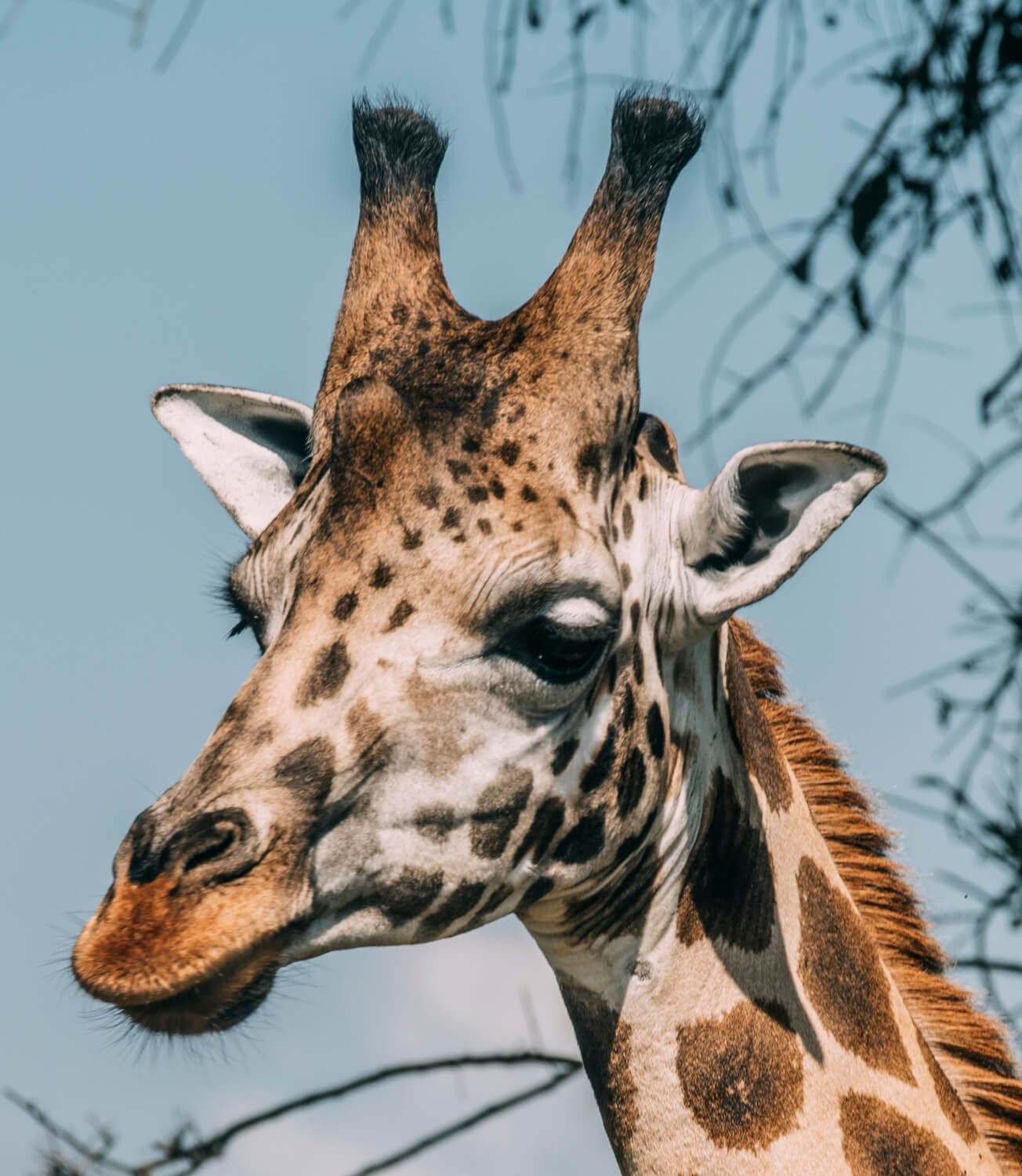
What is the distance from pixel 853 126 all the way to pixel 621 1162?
11.5ft

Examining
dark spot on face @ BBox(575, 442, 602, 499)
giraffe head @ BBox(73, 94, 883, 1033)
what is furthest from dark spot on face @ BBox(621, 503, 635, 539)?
dark spot on face @ BBox(575, 442, 602, 499)

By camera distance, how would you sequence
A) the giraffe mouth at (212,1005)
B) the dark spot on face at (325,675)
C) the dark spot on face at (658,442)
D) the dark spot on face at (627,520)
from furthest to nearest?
1. the dark spot on face at (658,442)
2. the dark spot on face at (627,520)
3. the dark spot on face at (325,675)
4. the giraffe mouth at (212,1005)

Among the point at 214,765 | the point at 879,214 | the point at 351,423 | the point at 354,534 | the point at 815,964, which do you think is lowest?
the point at 815,964

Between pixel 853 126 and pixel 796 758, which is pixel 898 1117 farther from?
pixel 853 126

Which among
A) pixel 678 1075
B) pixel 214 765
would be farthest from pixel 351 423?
pixel 678 1075

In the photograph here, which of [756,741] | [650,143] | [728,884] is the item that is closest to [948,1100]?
[728,884]

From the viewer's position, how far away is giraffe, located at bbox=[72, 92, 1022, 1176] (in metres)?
3.64

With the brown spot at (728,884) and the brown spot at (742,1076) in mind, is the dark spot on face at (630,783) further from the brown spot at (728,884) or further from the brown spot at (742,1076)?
the brown spot at (742,1076)

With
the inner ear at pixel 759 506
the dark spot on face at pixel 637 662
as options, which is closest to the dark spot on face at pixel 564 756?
the dark spot on face at pixel 637 662

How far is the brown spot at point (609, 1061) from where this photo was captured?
4.05 m

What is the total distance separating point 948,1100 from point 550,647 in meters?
1.57

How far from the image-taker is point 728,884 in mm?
4195

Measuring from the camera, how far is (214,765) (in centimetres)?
362

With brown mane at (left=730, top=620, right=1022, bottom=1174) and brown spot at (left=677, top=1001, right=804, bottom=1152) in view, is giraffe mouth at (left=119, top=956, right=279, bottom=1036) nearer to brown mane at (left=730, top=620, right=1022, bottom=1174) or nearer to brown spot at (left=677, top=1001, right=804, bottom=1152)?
brown spot at (left=677, top=1001, right=804, bottom=1152)
